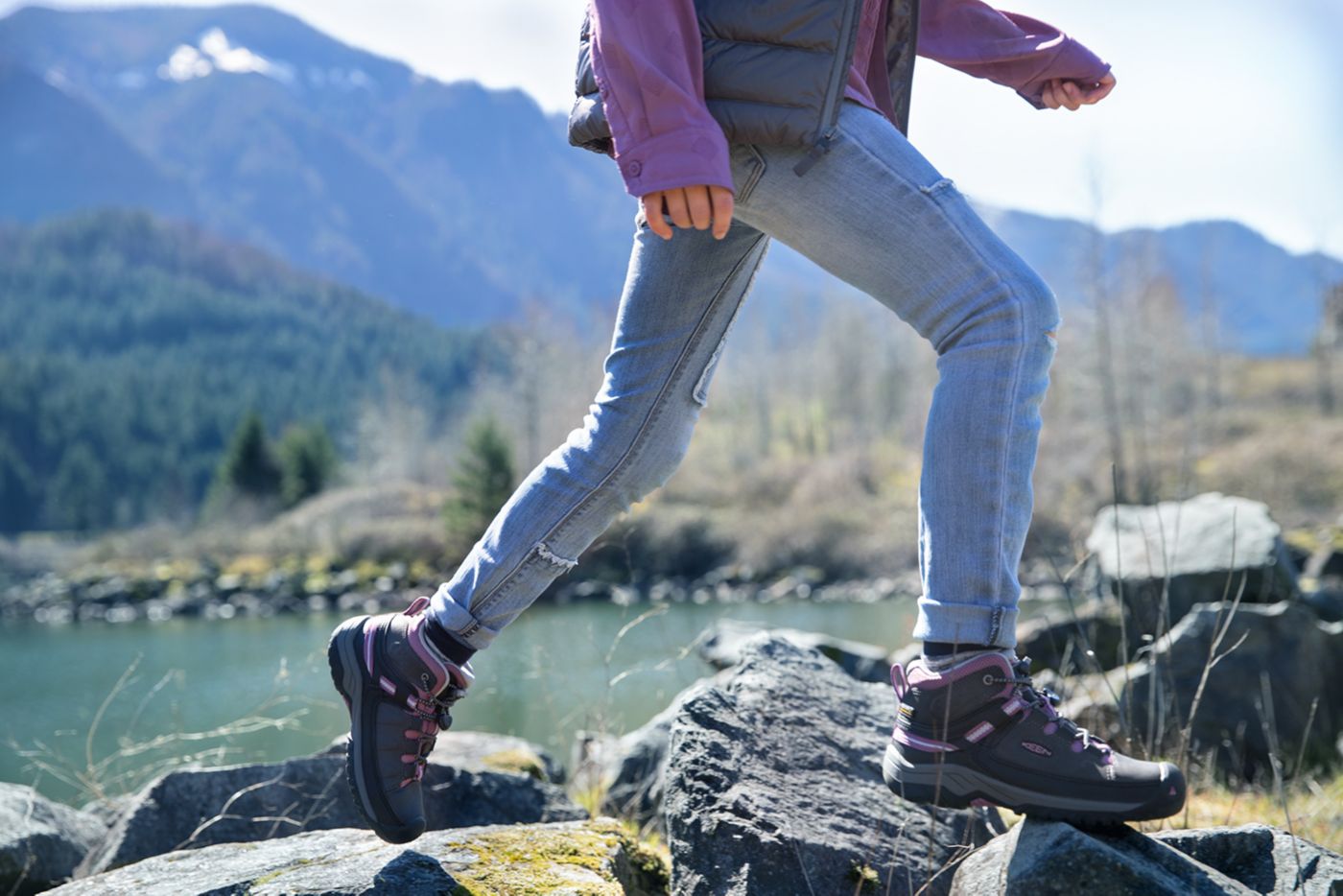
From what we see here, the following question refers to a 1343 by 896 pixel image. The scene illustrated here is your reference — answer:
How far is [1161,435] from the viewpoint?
35.4m

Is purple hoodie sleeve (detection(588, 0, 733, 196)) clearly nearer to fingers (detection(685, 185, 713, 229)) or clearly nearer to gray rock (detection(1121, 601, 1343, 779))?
fingers (detection(685, 185, 713, 229))

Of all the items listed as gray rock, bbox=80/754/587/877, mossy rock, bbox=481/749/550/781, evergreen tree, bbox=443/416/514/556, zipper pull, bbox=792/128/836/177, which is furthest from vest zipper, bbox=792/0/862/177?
evergreen tree, bbox=443/416/514/556

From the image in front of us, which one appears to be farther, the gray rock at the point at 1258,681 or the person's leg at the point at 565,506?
the gray rock at the point at 1258,681

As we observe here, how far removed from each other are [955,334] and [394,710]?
1149 millimetres

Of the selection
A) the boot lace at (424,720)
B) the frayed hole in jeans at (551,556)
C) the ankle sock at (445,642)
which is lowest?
the boot lace at (424,720)

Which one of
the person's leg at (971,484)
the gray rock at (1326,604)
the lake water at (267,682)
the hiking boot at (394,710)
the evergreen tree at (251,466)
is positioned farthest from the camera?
the evergreen tree at (251,466)

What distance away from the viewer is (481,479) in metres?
31.1

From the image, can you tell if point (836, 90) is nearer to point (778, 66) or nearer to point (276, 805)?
point (778, 66)

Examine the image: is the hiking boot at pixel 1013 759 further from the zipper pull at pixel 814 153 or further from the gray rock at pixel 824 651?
the gray rock at pixel 824 651

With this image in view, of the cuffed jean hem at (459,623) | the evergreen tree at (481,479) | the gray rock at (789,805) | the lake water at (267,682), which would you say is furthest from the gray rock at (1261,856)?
the evergreen tree at (481,479)

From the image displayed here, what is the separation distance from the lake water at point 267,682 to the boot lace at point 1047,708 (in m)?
1.42

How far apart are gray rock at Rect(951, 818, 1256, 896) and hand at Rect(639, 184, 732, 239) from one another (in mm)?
1015

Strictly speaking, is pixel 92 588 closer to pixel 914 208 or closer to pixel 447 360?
pixel 914 208

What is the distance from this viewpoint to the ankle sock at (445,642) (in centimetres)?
195
